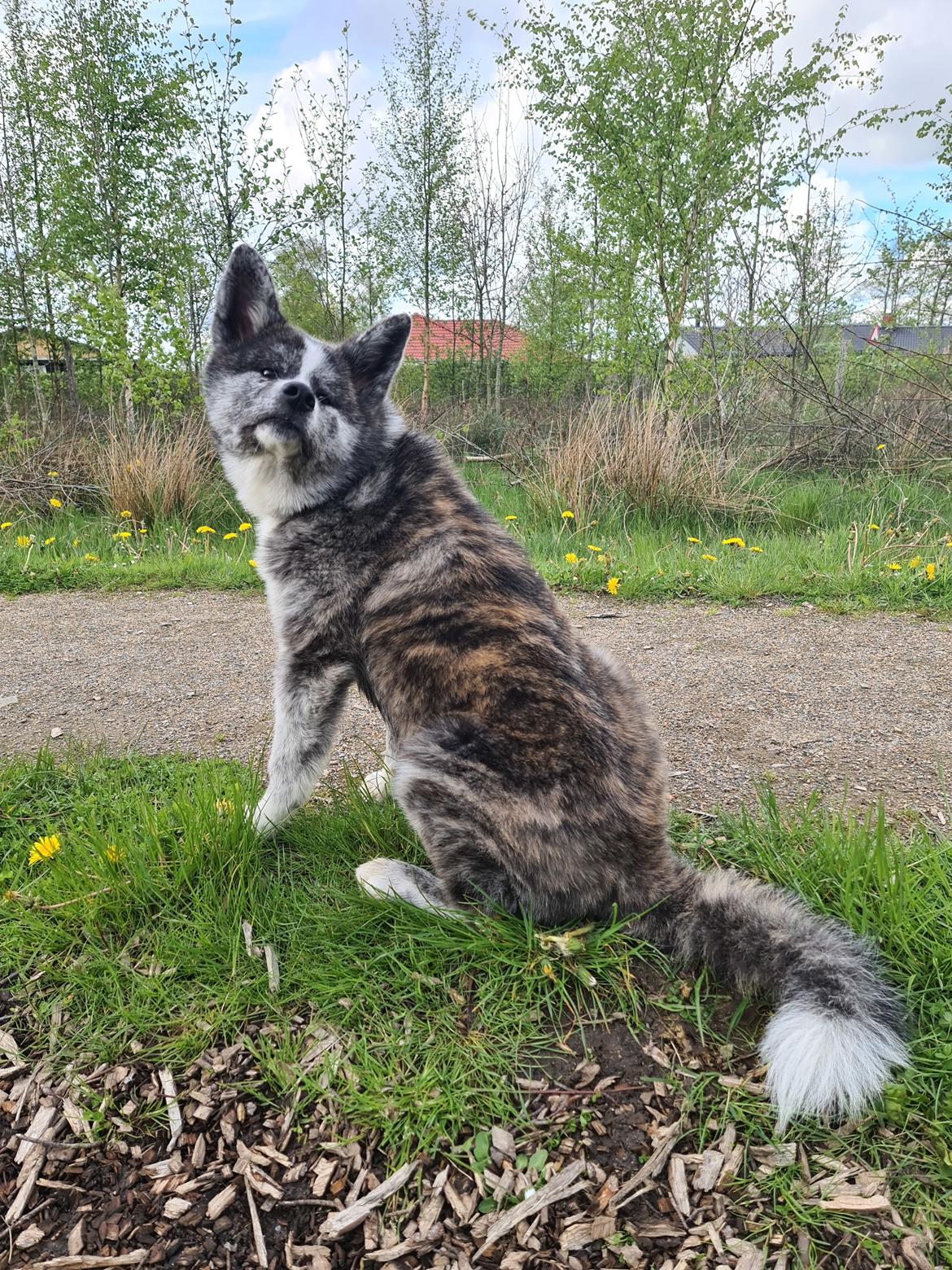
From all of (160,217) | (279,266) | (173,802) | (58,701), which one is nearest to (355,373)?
(173,802)

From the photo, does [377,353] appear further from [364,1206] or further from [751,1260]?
[751,1260]

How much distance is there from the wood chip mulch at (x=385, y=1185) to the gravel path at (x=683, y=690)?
1351 mm

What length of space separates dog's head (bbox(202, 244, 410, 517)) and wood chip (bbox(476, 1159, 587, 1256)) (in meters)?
2.18

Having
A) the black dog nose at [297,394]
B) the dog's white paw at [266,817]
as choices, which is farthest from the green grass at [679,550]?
the dog's white paw at [266,817]

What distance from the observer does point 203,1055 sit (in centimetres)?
185

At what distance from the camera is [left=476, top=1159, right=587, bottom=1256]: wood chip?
1496 millimetres

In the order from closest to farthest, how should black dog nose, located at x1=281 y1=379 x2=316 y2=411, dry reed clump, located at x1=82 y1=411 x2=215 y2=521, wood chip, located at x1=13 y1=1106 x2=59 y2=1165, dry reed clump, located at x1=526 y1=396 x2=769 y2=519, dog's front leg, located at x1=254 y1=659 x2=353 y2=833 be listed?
wood chip, located at x1=13 y1=1106 x2=59 y2=1165, dog's front leg, located at x1=254 y1=659 x2=353 y2=833, black dog nose, located at x1=281 y1=379 x2=316 y2=411, dry reed clump, located at x1=526 y1=396 x2=769 y2=519, dry reed clump, located at x1=82 y1=411 x2=215 y2=521

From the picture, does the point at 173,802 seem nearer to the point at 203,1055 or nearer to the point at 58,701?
the point at 203,1055

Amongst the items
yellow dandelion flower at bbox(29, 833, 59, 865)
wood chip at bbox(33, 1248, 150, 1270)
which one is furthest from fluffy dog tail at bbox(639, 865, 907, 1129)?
yellow dandelion flower at bbox(29, 833, 59, 865)

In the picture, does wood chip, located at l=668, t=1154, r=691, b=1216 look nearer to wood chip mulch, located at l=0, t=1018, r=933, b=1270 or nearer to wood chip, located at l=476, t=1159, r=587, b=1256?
wood chip mulch, located at l=0, t=1018, r=933, b=1270

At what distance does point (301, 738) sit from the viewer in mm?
2516

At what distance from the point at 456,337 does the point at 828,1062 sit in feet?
63.2

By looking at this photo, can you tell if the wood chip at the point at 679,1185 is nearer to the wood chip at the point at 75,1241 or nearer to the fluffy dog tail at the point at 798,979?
the fluffy dog tail at the point at 798,979

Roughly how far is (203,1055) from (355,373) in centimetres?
237
